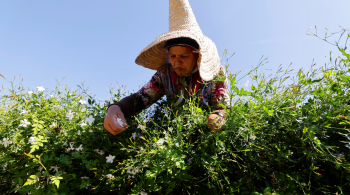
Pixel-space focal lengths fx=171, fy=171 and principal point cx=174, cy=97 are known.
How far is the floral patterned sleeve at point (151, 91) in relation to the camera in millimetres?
1940

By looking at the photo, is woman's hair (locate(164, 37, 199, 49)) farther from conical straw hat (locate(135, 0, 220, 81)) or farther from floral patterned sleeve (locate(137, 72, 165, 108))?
floral patterned sleeve (locate(137, 72, 165, 108))

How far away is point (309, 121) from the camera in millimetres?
824

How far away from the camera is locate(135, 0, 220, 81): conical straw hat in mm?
1564

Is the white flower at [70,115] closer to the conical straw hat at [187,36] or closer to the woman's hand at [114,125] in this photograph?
the woman's hand at [114,125]

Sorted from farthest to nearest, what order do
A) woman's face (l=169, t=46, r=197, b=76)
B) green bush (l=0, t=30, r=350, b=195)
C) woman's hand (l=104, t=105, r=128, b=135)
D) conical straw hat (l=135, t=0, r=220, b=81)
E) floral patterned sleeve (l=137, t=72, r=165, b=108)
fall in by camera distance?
floral patterned sleeve (l=137, t=72, r=165, b=108) → woman's face (l=169, t=46, r=197, b=76) → conical straw hat (l=135, t=0, r=220, b=81) → woman's hand (l=104, t=105, r=128, b=135) → green bush (l=0, t=30, r=350, b=195)

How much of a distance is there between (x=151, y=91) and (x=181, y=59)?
548mm

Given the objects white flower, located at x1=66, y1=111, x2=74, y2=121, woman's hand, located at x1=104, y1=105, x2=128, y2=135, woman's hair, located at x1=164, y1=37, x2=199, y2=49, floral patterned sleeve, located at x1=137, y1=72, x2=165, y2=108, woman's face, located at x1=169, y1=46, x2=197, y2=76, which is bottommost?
woman's hand, located at x1=104, y1=105, x2=128, y2=135

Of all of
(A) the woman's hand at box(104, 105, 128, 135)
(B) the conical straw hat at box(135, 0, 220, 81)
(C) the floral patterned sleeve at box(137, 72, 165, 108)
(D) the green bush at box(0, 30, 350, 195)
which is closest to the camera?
(D) the green bush at box(0, 30, 350, 195)

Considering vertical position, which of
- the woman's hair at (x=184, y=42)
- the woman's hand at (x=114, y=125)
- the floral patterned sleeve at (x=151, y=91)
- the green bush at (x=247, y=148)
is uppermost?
the woman's hair at (x=184, y=42)

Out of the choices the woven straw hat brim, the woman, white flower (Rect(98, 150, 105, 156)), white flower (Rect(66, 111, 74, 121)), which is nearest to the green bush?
white flower (Rect(98, 150, 105, 156))

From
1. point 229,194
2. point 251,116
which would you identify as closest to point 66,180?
point 229,194

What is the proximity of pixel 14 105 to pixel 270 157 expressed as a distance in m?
2.01

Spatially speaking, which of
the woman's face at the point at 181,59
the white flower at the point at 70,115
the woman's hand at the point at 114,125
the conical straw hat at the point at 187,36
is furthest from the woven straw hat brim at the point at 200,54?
the white flower at the point at 70,115

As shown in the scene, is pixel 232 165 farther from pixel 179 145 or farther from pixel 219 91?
pixel 219 91
